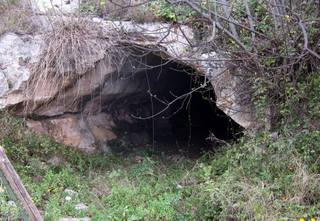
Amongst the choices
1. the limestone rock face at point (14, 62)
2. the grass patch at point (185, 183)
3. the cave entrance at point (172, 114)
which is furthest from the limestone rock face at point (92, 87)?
the cave entrance at point (172, 114)

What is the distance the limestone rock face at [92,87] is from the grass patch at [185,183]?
401 millimetres

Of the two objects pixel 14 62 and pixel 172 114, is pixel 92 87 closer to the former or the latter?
pixel 14 62

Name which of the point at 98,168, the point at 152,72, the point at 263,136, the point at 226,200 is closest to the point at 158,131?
the point at 152,72

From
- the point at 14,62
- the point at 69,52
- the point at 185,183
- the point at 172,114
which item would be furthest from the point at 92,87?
the point at 172,114

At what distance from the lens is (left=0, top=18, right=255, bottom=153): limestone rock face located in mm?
6160

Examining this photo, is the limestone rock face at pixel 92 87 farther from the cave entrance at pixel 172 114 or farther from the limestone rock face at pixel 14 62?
the cave entrance at pixel 172 114

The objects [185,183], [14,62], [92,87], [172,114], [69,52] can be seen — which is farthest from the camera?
[172,114]


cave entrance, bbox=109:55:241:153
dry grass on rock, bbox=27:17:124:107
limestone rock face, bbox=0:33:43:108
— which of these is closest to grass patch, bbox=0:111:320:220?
limestone rock face, bbox=0:33:43:108

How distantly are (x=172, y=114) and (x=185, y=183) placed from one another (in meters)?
3.44

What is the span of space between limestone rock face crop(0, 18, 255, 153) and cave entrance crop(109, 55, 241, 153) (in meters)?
0.81

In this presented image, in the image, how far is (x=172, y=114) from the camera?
9.18m

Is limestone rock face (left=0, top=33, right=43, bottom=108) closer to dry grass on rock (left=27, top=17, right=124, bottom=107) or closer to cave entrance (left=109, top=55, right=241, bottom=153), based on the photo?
dry grass on rock (left=27, top=17, right=124, bottom=107)

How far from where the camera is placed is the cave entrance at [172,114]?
8289 mm

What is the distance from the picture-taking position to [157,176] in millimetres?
6371
